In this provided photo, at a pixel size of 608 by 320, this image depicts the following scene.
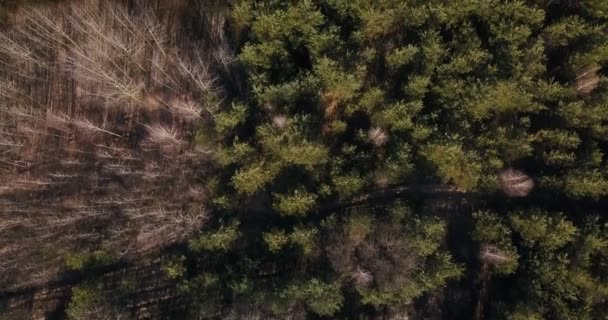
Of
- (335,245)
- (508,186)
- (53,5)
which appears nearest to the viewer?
(335,245)

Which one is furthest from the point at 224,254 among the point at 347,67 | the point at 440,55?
the point at 440,55

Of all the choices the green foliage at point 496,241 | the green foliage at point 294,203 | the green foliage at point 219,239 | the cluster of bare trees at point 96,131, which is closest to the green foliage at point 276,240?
the green foliage at point 294,203

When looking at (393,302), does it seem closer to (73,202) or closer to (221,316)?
(221,316)

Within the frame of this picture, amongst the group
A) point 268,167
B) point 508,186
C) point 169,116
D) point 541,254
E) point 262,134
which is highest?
point 169,116

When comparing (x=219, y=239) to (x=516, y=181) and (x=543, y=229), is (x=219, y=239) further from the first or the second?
(x=543, y=229)

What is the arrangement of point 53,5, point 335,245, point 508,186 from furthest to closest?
point 53,5
point 508,186
point 335,245

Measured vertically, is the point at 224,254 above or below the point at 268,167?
below

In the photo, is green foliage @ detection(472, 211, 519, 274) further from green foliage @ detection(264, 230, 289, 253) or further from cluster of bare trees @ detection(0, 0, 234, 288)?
cluster of bare trees @ detection(0, 0, 234, 288)

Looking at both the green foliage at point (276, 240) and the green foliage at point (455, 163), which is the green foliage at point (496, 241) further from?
the green foliage at point (276, 240)
